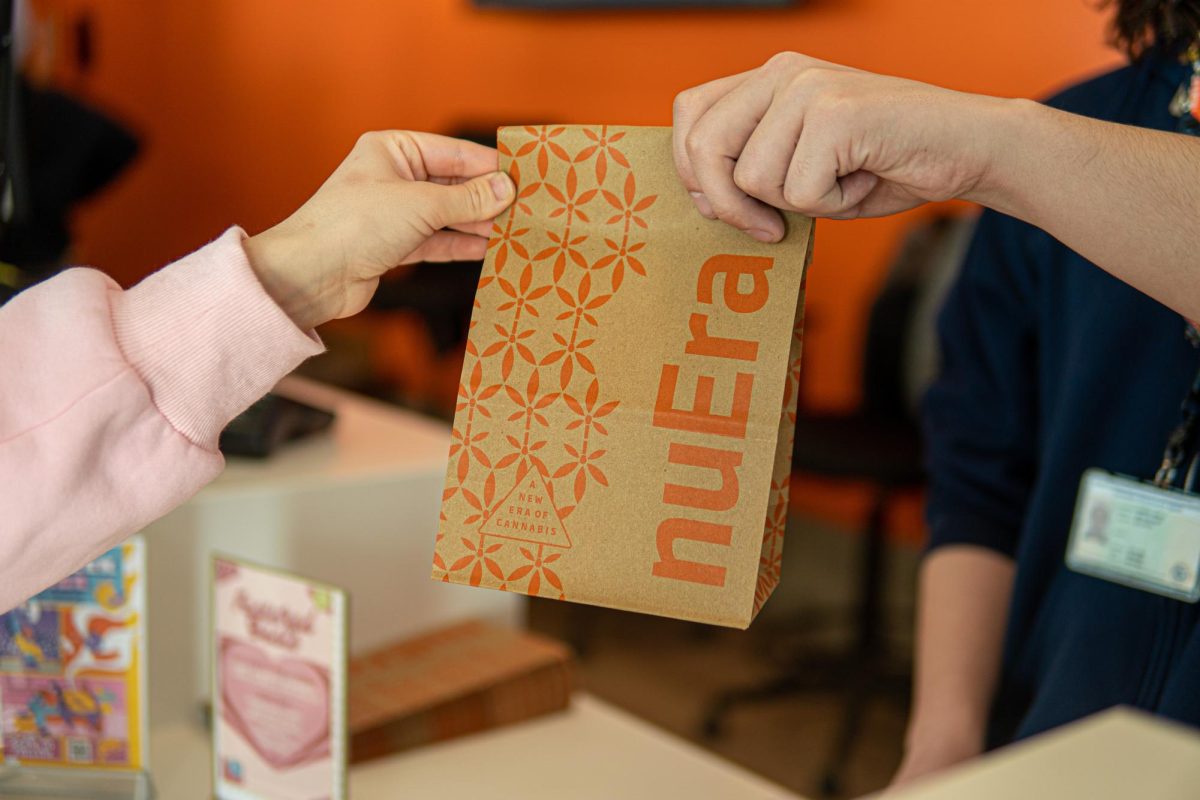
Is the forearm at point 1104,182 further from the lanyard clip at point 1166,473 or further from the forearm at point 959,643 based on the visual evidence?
the forearm at point 959,643

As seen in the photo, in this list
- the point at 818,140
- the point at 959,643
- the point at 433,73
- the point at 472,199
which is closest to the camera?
the point at 818,140

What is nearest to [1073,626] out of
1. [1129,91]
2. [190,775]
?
[1129,91]

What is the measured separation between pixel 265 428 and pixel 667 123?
2.90 metres

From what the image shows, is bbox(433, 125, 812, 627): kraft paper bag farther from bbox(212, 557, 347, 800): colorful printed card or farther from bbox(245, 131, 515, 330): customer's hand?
bbox(212, 557, 347, 800): colorful printed card

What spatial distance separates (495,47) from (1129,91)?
395 cm

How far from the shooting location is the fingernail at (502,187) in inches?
32.8

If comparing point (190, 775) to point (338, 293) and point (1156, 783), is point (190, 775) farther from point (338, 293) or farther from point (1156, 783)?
point (1156, 783)

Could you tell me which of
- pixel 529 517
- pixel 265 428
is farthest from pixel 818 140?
pixel 265 428

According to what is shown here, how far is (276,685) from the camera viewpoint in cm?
113

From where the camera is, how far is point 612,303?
2.63ft

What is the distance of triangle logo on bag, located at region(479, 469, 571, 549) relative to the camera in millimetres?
781

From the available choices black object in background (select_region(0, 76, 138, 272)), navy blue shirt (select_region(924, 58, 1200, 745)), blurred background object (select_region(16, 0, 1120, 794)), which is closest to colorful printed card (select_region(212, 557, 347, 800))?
blurred background object (select_region(16, 0, 1120, 794))

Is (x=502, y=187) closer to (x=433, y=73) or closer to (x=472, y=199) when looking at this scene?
(x=472, y=199)

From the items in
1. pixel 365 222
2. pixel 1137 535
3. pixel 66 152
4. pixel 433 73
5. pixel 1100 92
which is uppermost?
pixel 1100 92
